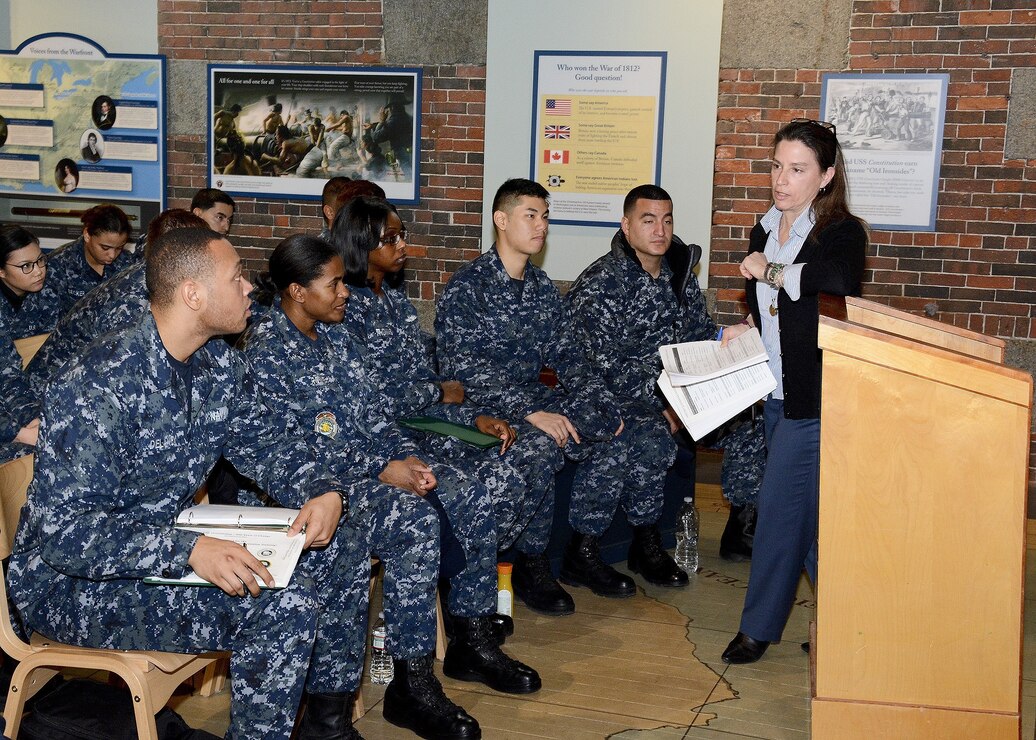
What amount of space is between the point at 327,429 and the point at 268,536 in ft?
2.64

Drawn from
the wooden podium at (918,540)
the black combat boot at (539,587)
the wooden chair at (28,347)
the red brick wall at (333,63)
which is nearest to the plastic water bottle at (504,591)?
the black combat boot at (539,587)

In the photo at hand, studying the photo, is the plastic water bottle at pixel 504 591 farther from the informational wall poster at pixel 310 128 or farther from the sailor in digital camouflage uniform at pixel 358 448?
the informational wall poster at pixel 310 128

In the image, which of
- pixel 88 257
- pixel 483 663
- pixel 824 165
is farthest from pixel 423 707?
pixel 88 257

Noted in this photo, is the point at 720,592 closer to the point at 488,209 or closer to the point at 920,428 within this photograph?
the point at 920,428

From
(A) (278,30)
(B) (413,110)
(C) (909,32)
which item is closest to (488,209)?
(B) (413,110)

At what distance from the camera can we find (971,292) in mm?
5316

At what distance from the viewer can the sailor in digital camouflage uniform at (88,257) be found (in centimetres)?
529

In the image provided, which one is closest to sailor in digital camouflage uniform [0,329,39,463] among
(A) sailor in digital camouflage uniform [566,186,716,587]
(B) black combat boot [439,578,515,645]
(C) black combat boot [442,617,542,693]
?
(B) black combat boot [439,578,515,645]

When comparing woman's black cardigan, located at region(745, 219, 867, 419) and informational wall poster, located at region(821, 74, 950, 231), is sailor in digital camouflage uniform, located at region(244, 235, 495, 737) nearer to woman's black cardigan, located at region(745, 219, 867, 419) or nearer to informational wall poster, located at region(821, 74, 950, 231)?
woman's black cardigan, located at region(745, 219, 867, 419)

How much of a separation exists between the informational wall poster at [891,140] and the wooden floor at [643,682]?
222cm

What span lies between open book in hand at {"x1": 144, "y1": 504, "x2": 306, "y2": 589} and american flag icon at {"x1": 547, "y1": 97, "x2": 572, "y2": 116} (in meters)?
3.89

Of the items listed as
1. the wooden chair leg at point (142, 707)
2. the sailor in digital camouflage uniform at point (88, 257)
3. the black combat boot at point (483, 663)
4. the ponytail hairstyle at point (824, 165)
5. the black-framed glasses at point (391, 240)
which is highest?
the ponytail hairstyle at point (824, 165)

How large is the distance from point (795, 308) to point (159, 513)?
1.85 metres

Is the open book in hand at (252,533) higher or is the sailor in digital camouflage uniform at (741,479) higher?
the open book in hand at (252,533)
